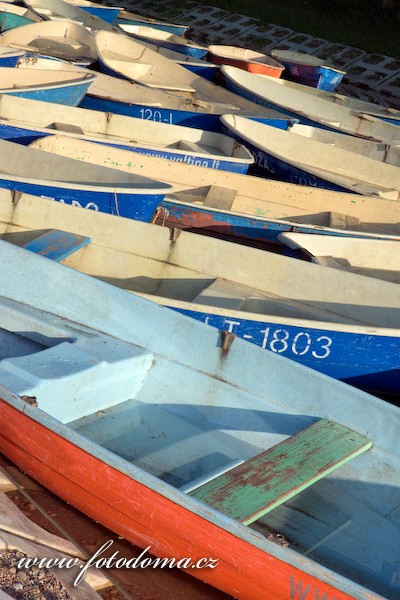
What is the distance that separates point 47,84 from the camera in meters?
11.9

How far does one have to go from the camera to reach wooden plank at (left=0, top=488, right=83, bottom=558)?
509 centimetres

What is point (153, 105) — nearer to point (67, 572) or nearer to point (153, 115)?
point (153, 115)

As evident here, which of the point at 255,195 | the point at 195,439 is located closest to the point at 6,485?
the point at 195,439

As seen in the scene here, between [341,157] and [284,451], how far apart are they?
23.6 feet

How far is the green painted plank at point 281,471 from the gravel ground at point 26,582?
90 centimetres

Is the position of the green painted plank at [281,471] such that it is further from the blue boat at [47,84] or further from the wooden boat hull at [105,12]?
the wooden boat hull at [105,12]

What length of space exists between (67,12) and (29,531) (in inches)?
580

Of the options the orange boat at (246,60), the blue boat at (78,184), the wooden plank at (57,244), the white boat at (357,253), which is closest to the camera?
the wooden plank at (57,244)

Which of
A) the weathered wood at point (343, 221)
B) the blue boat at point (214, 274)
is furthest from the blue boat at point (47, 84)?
the weathered wood at point (343, 221)

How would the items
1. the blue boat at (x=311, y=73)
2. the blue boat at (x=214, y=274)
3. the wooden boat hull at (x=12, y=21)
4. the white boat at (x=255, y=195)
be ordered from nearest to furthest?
1. the blue boat at (x=214, y=274)
2. the white boat at (x=255, y=195)
3. the wooden boat hull at (x=12, y=21)
4. the blue boat at (x=311, y=73)

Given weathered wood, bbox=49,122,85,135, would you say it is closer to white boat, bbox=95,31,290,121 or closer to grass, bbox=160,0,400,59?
white boat, bbox=95,31,290,121

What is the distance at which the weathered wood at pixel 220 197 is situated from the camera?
9.60 m

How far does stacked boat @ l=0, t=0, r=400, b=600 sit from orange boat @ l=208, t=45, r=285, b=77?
14.9ft

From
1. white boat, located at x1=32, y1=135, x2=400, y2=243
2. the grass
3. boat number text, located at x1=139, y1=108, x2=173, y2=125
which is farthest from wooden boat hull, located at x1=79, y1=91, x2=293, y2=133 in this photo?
the grass
